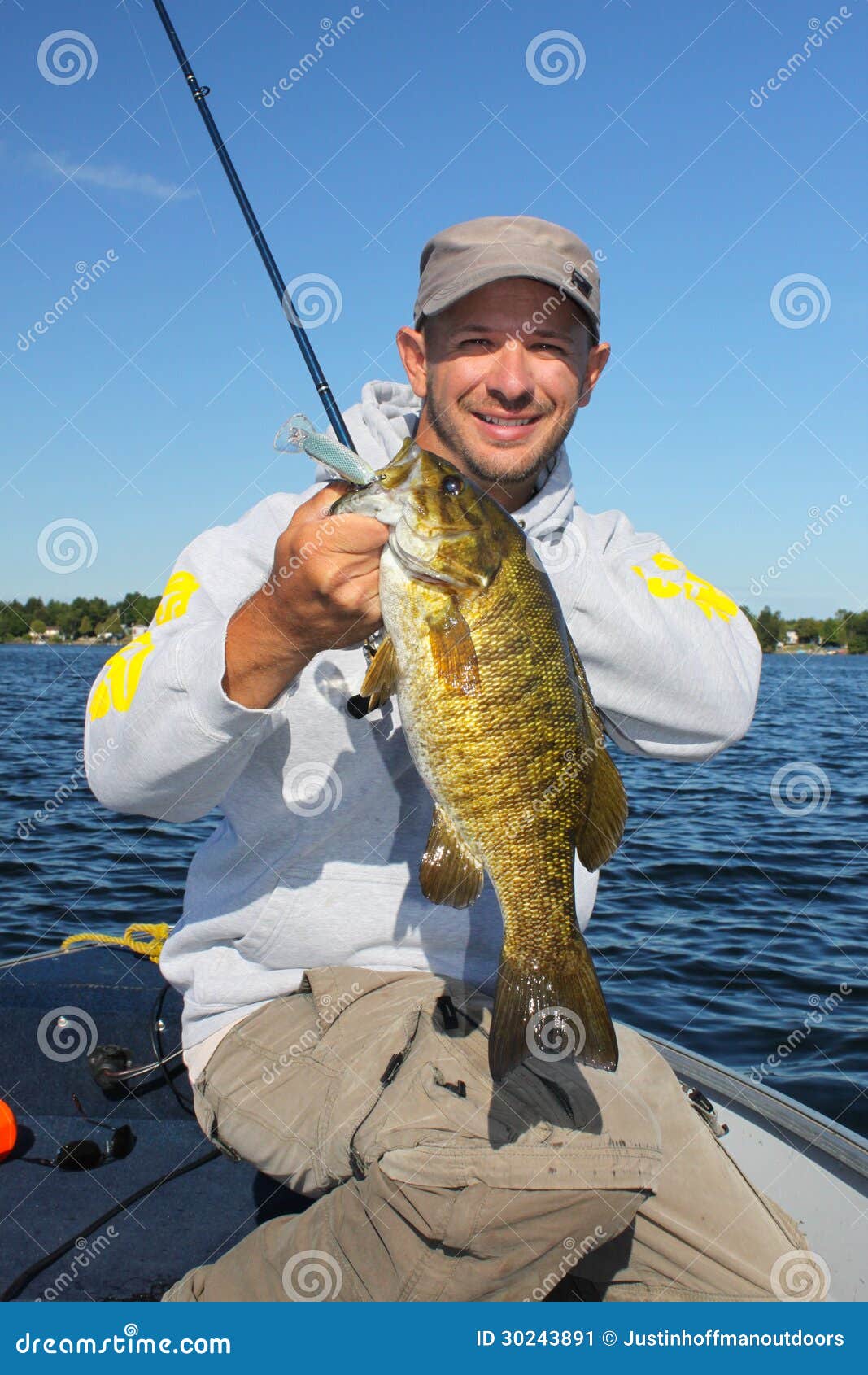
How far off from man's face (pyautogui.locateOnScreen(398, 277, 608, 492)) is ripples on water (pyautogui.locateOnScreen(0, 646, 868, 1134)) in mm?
4714

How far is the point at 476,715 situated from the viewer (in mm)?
2385

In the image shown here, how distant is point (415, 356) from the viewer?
148 inches

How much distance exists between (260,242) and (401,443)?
1.44m

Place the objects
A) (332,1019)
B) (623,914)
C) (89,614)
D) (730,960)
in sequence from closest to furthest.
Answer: (332,1019), (730,960), (623,914), (89,614)

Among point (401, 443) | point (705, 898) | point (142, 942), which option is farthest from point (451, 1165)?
point (705, 898)

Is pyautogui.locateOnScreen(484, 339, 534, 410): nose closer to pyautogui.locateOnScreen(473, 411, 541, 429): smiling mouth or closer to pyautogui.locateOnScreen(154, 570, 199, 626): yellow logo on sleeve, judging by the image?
pyautogui.locateOnScreen(473, 411, 541, 429): smiling mouth

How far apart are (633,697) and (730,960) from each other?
6.80 metres

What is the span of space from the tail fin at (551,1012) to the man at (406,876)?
0.99ft

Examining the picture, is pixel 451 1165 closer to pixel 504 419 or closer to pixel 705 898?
pixel 504 419

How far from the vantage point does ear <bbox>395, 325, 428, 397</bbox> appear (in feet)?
12.2

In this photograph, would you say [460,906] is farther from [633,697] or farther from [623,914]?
[623,914]

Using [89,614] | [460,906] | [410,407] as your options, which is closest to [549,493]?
[410,407]

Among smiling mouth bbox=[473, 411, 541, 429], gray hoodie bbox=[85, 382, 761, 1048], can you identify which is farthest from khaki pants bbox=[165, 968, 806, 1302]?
smiling mouth bbox=[473, 411, 541, 429]

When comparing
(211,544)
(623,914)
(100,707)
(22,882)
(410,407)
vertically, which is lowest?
(22,882)
